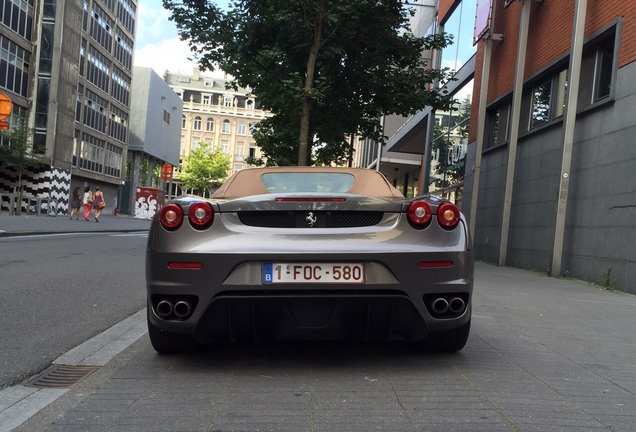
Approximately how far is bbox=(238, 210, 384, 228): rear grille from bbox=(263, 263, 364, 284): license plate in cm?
26

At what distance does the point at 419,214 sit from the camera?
349 centimetres

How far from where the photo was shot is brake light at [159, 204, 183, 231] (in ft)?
11.3

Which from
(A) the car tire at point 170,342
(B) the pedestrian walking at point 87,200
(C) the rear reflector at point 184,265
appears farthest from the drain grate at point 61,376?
(B) the pedestrian walking at point 87,200

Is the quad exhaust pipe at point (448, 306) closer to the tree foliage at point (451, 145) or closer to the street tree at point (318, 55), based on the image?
the street tree at point (318, 55)

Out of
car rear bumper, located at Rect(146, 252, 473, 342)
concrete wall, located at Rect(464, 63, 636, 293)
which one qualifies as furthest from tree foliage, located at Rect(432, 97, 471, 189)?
car rear bumper, located at Rect(146, 252, 473, 342)

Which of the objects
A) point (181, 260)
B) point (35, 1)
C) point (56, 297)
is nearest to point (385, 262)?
point (181, 260)

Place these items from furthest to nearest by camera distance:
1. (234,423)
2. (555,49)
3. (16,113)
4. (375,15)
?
(16,113) < (375,15) < (555,49) < (234,423)

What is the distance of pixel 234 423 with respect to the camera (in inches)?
103

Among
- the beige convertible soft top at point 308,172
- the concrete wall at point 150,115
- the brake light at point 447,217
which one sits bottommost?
the brake light at point 447,217

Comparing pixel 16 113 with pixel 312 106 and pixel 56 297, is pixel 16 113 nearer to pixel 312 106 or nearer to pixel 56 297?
pixel 312 106

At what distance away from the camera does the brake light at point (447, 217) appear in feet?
11.6

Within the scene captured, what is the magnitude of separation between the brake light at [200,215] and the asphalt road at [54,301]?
52.2 inches

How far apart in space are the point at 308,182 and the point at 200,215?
4.20ft

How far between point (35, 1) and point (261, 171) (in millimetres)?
37321
